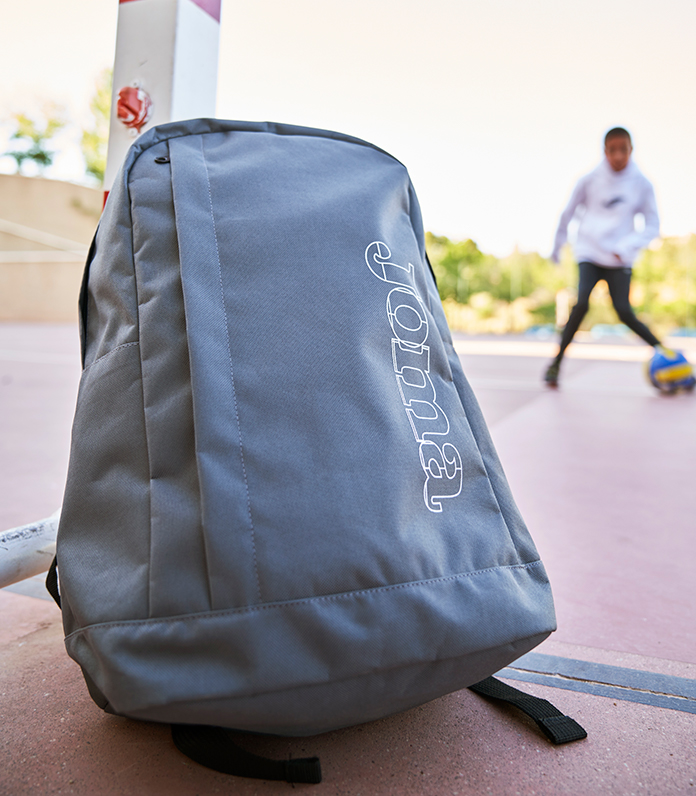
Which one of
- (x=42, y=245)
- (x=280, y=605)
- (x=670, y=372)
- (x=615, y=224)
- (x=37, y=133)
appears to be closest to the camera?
(x=280, y=605)

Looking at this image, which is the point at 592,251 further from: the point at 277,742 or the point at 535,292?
the point at 535,292

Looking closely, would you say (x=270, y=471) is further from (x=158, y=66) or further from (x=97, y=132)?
(x=97, y=132)

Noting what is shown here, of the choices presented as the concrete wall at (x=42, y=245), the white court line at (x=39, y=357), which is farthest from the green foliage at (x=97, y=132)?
the white court line at (x=39, y=357)

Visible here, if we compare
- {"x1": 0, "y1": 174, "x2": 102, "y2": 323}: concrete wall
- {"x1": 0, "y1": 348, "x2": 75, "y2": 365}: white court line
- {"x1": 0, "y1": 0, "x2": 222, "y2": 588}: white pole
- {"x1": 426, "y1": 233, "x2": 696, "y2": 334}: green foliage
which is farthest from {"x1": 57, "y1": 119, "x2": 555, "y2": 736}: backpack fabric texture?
{"x1": 426, "y1": 233, "x2": 696, "y2": 334}: green foliage

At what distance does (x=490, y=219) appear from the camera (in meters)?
40.6

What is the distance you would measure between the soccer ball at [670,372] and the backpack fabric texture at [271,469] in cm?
435

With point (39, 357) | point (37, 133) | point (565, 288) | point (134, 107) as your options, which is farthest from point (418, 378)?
point (565, 288)

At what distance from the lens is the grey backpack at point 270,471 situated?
0.80 meters

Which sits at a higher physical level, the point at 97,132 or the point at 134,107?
the point at 134,107

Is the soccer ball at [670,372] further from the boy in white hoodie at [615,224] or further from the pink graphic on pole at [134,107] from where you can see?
the pink graphic on pole at [134,107]

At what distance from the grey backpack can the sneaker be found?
4.48 meters

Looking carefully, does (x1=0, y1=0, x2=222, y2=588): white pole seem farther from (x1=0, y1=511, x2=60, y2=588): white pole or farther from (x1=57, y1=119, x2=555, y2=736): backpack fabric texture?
(x1=0, y1=511, x2=60, y2=588): white pole

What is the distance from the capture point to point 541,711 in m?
1.04

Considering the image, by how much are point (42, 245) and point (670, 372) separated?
70.6 ft
